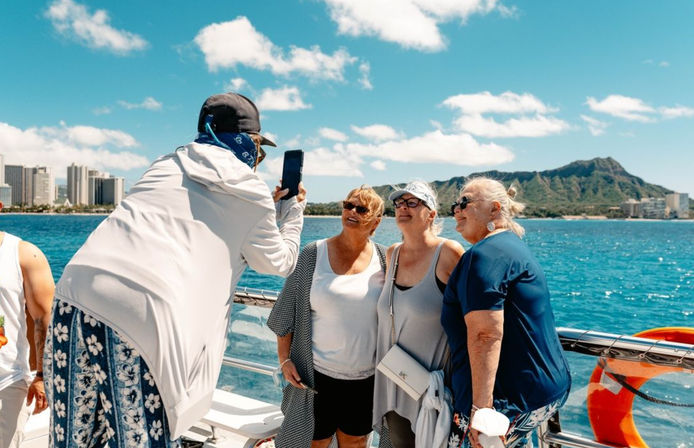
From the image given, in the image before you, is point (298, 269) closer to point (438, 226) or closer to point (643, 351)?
point (438, 226)

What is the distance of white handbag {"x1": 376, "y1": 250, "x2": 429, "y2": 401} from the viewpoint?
7.34 feet

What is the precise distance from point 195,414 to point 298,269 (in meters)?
1.29

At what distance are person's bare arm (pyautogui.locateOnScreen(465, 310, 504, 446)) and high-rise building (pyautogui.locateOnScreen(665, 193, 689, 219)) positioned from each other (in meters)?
216

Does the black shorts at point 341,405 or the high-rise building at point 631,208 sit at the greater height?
the high-rise building at point 631,208

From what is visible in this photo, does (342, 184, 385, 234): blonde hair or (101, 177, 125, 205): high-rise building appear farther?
(101, 177, 125, 205): high-rise building

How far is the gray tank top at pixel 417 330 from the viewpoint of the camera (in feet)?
7.62

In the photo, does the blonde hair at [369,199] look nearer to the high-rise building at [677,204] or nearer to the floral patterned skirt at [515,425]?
the floral patterned skirt at [515,425]

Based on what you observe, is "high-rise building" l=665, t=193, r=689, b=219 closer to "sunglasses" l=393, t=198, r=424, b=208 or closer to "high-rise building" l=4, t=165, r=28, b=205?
"sunglasses" l=393, t=198, r=424, b=208

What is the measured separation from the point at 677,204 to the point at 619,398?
218 metres

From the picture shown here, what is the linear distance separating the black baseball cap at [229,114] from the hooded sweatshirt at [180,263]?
0.12 metres

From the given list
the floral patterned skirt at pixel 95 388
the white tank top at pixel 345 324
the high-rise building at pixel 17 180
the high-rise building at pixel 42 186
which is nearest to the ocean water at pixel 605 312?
the white tank top at pixel 345 324

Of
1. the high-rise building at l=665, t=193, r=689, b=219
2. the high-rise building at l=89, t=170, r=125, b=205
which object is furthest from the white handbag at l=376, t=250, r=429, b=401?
the high-rise building at l=665, t=193, r=689, b=219

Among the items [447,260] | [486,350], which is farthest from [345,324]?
[486,350]

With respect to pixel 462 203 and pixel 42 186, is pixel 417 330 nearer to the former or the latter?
pixel 462 203
